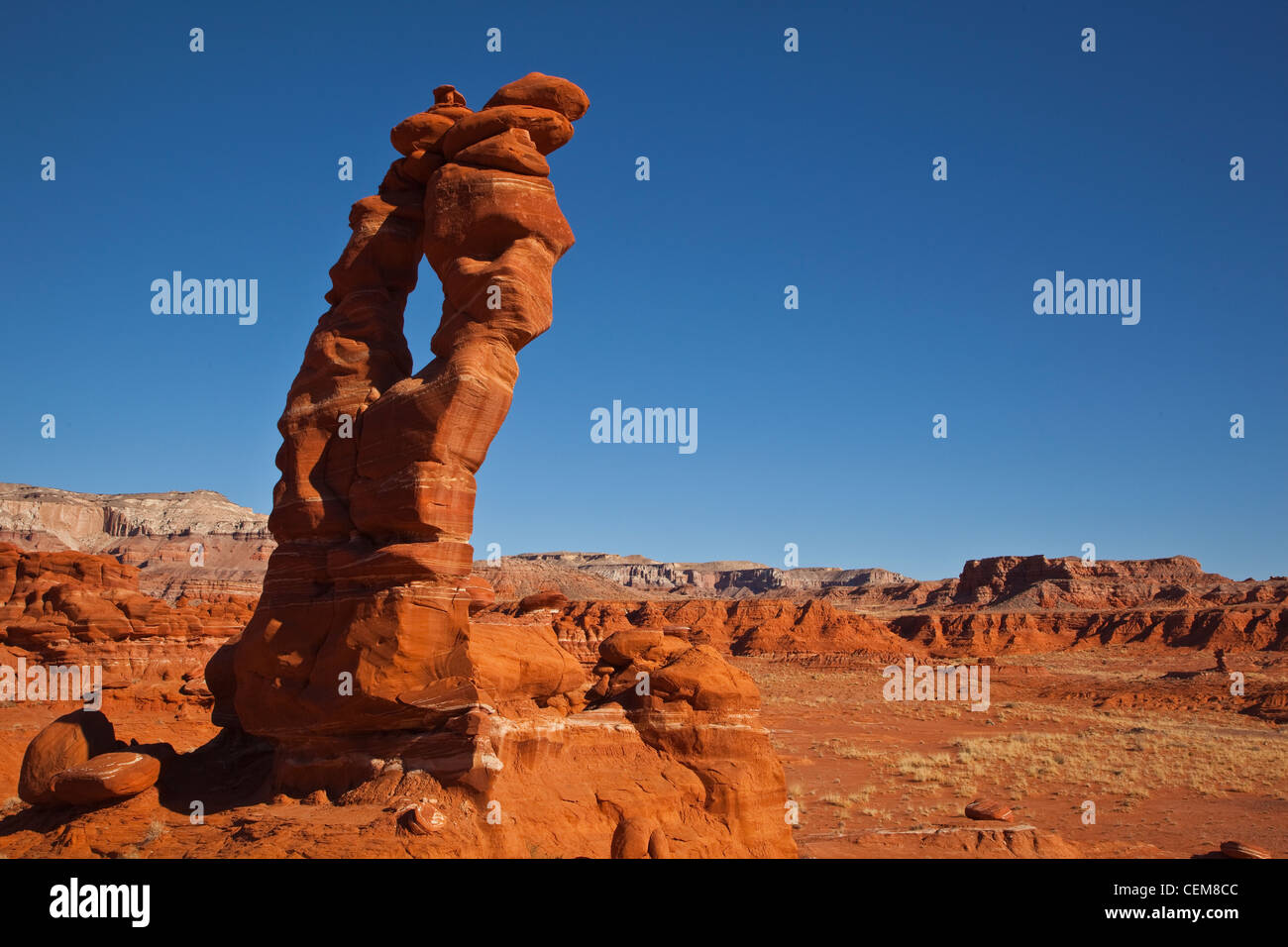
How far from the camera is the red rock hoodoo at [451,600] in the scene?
450 inches

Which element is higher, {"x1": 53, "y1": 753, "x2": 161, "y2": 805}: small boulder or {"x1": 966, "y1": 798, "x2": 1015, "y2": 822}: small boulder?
{"x1": 53, "y1": 753, "x2": 161, "y2": 805}: small boulder

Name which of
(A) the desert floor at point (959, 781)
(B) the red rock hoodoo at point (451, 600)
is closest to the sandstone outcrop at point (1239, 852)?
(A) the desert floor at point (959, 781)

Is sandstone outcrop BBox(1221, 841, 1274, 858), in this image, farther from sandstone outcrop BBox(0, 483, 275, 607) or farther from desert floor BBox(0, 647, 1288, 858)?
sandstone outcrop BBox(0, 483, 275, 607)

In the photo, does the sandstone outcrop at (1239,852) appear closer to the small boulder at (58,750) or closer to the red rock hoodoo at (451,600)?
the red rock hoodoo at (451,600)

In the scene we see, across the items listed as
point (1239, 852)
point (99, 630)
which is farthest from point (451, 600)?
point (99, 630)

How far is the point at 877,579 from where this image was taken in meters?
187

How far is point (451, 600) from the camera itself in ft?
38.3

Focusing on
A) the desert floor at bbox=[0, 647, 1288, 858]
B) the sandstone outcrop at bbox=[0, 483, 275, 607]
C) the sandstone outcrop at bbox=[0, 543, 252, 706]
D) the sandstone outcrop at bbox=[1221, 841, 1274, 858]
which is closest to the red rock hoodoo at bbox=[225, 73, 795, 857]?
the desert floor at bbox=[0, 647, 1288, 858]

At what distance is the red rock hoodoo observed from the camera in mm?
11430

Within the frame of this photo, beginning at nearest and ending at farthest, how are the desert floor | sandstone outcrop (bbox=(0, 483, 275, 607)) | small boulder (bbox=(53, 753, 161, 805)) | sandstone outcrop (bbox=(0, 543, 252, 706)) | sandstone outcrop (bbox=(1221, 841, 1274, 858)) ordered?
the desert floor < small boulder (bbox=(53, 753, 161, 805)) < sandstone outcrop (bbox=(1221, 841, 1274, 858)) < sandstone outcrop (bbox=(0, 543, 252, 706)) < sandstone outcrop (bbox=(0, 483, 275, 607))

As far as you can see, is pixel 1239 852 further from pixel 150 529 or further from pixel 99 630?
pixel 150 529
